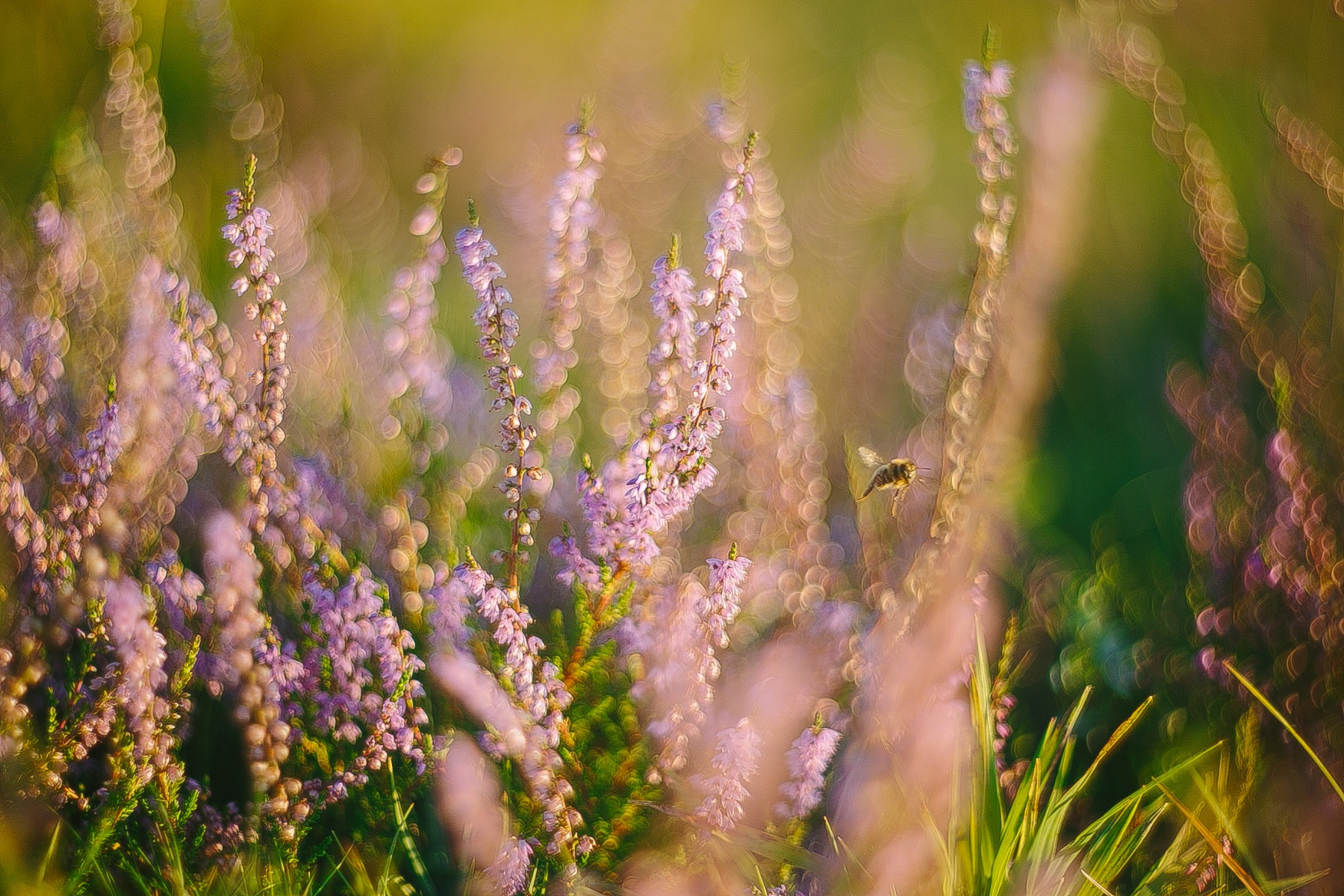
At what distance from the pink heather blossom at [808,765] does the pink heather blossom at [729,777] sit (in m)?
0.08

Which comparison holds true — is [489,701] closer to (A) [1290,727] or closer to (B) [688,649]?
(B) [688,649]

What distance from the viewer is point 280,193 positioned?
9.39 ft

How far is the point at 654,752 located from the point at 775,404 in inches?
33.1

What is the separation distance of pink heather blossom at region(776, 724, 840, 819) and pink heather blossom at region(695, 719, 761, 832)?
0.08 meters

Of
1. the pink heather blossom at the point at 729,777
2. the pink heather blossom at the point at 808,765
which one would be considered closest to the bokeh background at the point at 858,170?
the pink heather blossom at the point at 808,765

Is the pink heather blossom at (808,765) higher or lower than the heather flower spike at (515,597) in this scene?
lower

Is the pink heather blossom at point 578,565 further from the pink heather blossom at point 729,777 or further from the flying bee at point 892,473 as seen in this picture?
the flying bee at point 892,473

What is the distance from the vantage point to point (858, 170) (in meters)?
4.19

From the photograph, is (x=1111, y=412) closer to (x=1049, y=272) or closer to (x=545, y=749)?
(x=1049, y=272)

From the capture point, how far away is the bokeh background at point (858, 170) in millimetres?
2770

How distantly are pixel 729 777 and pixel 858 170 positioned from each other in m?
3.38

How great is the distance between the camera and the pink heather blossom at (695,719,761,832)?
1471 mm

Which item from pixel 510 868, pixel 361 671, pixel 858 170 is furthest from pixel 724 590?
pixel 858 170

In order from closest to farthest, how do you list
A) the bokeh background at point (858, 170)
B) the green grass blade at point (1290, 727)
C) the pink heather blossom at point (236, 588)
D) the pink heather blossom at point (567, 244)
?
1. the green grass blade at point (1290, 727)
2. the pink heather blossom at point (236, 588)
3. the pink heather blossom at point (567, 244)
4. the bokeh background at point (858, 170)
